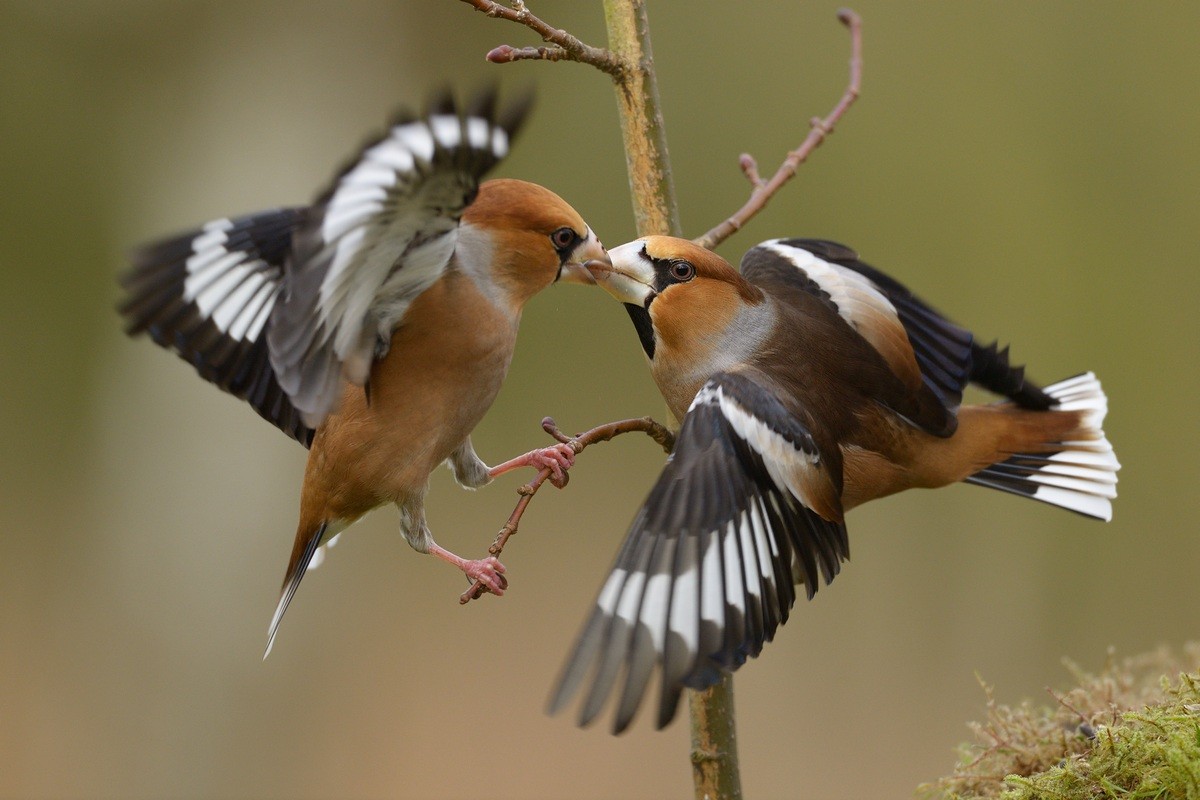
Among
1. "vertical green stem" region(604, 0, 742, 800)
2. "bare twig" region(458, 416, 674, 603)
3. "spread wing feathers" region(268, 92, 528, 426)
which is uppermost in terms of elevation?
"vertical green stem" region(604, 0, 742, 800)

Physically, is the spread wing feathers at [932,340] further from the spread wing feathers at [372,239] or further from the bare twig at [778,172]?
the spread wing feathers at [372,239]

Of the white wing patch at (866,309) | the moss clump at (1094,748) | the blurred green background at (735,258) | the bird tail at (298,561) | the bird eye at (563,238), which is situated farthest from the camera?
the blurred green background at (735,258)

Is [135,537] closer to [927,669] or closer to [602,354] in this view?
[602,354]

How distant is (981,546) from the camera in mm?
4324

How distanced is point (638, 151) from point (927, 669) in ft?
10.1

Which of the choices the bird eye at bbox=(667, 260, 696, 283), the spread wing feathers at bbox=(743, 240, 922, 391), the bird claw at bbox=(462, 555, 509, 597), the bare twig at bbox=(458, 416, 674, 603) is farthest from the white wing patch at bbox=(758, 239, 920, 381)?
the bird claw at bbox=(462, 555, 509, 597)

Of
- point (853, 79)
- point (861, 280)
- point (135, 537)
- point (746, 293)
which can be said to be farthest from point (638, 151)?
point (135, 537)

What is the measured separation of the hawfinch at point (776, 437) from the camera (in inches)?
51.2

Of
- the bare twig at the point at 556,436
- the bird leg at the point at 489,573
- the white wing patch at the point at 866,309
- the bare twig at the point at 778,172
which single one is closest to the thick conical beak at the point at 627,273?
the bare twig at the point at 778,172

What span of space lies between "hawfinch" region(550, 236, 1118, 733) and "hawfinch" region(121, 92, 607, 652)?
17cm

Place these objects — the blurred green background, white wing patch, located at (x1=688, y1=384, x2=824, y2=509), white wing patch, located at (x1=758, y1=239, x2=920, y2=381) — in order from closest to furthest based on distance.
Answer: white wing patch, located at (x1=688, y1=384, x2=824, y2=509)
white wing patch, located at (x1=758, y1=239, x2=920, y2=381)
the blurred green background

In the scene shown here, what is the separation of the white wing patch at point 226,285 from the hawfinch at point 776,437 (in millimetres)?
534

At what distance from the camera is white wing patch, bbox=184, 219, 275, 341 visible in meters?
1.76

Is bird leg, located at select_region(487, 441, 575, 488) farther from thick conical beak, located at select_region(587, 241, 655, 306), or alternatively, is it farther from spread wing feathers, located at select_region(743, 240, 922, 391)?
spread wing feathers, located at select_region(743, 240, 922, 391)
